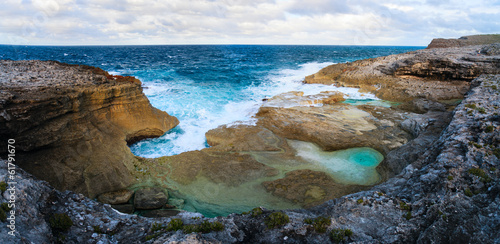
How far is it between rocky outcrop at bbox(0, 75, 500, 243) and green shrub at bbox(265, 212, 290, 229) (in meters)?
0.08

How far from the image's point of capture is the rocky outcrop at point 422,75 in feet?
79.3

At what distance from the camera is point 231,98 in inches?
1057

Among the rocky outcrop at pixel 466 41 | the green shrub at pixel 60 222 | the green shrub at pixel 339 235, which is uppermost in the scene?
the rocky outcrop at pixel 466 41

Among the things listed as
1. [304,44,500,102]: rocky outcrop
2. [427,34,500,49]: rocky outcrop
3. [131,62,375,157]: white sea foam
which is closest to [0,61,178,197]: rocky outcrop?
[131,62,375,157]: white sea foam

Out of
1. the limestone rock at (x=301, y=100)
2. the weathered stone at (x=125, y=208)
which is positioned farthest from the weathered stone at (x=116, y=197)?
the limestone rock at (x=301, y=100)

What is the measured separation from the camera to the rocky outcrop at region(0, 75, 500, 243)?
218 inches

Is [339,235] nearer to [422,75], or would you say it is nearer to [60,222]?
[60,222]

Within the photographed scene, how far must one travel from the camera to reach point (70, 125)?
11.3 m

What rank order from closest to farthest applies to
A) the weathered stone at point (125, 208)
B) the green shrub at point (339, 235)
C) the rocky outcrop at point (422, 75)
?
the green shrub at point (339, 235) < the weathered stone at point (125, 208) < the rocky outcrop at point (422, 75)

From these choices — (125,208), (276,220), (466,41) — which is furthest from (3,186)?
(466,41)

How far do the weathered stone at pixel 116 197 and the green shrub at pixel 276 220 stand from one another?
719 cm

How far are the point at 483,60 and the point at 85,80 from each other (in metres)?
35.9

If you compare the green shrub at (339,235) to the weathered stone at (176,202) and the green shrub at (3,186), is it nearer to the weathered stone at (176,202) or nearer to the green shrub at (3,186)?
the weathered stone at (176,202)

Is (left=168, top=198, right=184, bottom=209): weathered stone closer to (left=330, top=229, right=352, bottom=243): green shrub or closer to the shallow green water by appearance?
the shallow green water
